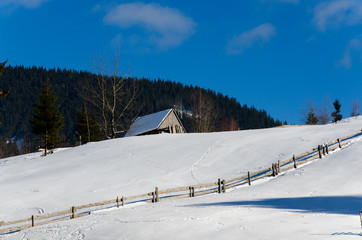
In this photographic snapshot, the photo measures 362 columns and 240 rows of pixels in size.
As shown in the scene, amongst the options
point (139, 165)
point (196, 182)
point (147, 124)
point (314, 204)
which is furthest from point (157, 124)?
point (314, 204)

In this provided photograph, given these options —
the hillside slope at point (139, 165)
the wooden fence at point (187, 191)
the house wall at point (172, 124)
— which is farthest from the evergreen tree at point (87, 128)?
the wooden fence at point (187, 191)

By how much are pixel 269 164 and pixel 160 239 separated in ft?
59.4

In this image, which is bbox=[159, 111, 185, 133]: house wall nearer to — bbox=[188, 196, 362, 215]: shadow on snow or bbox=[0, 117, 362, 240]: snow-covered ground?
bbox=[0, 117, 362, 240]: snow-covered ground

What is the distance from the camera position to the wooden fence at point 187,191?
18.2 metres

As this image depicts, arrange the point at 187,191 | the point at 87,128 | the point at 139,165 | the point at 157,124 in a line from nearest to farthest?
the point at 187,191 < the point at 139,165 < the point at 157,124 < the point at 87,128

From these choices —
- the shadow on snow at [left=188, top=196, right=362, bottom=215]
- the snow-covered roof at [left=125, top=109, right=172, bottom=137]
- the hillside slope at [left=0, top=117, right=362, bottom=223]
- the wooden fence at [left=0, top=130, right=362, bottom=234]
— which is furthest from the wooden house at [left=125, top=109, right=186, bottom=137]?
the shadow on snow at [left=188, top=196, right=362, bottom=215]

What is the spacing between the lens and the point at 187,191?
23688mm

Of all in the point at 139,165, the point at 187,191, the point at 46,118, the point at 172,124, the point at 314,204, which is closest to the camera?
the point at 314,204

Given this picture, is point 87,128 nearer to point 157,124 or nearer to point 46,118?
point 46,118

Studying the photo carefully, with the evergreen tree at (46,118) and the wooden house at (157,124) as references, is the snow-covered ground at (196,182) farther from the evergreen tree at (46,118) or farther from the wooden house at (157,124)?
the wooden house at (157,124)

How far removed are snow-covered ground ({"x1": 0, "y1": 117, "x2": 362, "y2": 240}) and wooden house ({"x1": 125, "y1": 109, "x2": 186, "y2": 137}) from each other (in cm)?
1207

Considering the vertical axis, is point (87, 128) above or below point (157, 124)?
above

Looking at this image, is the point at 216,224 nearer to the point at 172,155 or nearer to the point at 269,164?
the point at 269,164

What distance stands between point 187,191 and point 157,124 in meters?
31.4
